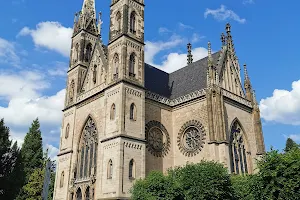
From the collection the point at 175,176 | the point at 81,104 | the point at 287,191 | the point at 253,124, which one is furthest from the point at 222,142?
the point at 81,104

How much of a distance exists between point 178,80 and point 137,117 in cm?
1142

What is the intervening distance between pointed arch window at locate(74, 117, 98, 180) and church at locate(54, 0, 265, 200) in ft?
0.32

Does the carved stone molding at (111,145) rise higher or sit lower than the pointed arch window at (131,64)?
lower

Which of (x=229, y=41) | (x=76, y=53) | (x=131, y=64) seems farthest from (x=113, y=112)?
(x=229, y=41)

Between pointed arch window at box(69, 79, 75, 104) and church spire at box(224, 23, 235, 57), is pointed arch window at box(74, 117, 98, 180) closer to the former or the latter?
pointed arch window at box(69, 79, 75, 104)

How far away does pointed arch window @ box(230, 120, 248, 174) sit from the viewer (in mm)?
32953

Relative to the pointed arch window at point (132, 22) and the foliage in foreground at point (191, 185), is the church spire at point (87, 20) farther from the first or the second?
the foliage in foreground at point (191, 185)

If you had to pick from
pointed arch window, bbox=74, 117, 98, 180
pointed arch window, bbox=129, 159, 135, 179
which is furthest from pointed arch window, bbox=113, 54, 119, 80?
pointed arch window, bbox=129, 159, 135, 179

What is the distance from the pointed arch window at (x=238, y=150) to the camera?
3295cm

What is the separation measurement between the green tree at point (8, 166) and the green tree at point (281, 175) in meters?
21.2

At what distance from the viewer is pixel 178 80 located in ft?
133

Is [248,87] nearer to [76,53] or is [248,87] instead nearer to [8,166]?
[76,53]

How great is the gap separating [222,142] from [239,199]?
21.0 ft

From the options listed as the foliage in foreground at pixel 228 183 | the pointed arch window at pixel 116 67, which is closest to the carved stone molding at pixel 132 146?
the foliage in foreground at pixel 228 183
